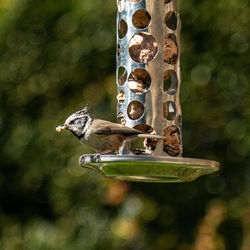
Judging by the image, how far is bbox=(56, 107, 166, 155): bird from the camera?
400 cm

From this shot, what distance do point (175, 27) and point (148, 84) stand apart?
20.0 inches

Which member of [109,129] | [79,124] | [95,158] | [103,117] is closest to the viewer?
[95,158]

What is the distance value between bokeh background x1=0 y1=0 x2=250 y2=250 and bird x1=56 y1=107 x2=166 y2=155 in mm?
2321

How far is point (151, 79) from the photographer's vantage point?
4.23 meters

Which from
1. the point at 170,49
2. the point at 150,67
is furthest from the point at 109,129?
the point at 170,49

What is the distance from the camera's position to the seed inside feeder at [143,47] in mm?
4285

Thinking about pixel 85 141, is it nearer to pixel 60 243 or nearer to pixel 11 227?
pixel 60 243

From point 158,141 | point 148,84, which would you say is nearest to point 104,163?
point 158,141

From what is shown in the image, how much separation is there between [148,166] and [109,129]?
1.52 feet

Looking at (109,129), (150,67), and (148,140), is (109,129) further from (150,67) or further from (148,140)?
(150,67)

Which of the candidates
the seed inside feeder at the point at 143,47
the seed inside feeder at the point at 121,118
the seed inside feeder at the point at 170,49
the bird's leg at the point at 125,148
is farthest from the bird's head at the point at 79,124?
the seed inside feeder at the point at 170,49

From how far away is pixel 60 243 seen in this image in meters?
6.80

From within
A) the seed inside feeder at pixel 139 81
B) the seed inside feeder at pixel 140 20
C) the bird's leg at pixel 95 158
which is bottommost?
the bird's leg at pixel 95 158

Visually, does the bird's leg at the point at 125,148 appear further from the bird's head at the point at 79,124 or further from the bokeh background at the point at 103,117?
the bokeh background at the point at 103,117
